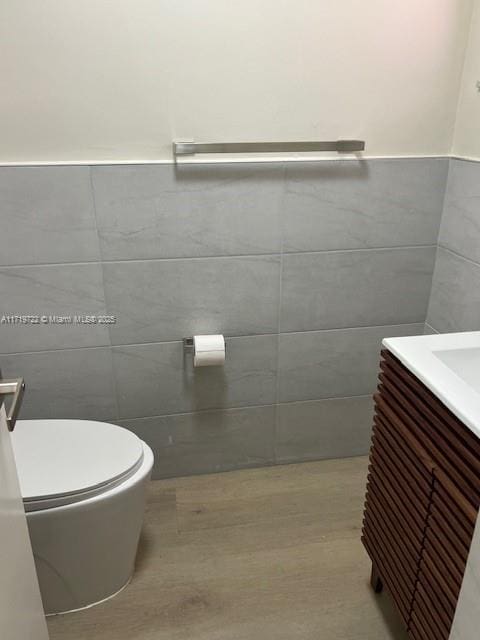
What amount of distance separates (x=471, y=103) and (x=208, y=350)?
3.67ft

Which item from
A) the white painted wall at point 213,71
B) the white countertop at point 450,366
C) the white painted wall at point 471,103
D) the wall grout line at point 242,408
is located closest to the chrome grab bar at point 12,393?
the white countertop at point 450,366

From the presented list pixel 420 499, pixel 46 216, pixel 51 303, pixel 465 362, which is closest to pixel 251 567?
pixel 420 499

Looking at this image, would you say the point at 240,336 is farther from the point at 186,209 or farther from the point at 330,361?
the point at 186,209

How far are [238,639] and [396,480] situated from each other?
66 cm

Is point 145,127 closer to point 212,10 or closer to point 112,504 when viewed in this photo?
point 212,10

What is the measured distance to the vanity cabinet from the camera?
3.24ft

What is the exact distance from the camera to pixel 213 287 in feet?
5.57

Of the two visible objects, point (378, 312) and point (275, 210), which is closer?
point (275, 210)

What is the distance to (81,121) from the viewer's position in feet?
4.70

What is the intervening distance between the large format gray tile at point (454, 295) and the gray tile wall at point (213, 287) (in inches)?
1.8

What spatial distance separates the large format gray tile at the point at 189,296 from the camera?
1646 millimetres

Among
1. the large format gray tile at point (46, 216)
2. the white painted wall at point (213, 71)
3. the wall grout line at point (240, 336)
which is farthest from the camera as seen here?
the wall grout line at point (240, 336)

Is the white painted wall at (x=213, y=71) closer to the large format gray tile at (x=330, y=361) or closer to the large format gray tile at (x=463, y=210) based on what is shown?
the large format gray tile at (x=463, y=210)

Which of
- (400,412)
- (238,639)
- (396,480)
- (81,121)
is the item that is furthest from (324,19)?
(238,639)
